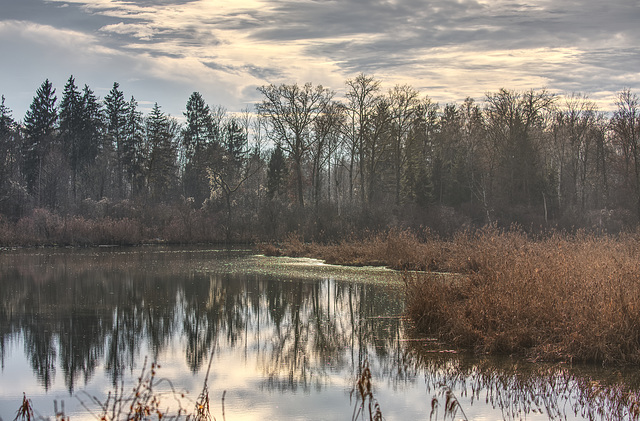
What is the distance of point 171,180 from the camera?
6338 cm

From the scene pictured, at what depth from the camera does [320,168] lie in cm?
5253

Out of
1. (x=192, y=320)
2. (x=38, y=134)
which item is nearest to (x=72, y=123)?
(x=38, y=134)

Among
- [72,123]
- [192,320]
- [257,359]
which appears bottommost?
[257,359]

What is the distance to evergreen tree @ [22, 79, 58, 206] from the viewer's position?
186 feet

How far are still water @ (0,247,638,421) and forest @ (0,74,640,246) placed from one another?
2106 cm

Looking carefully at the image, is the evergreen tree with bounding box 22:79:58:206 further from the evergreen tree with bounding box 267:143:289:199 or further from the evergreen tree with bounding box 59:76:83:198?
the evergreen tree with bounding box 267:143:289:199

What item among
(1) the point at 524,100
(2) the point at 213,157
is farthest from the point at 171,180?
(1) the point at 524,100

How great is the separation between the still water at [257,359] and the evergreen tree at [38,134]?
133 feet

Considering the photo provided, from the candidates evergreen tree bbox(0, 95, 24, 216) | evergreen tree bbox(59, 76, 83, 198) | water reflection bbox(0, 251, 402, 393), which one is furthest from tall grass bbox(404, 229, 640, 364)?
evergreen tree bbox(59, 76, 83, 198)

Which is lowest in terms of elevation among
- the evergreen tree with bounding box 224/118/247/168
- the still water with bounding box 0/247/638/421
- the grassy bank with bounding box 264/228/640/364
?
the still water with bounding box 0/247/638/421

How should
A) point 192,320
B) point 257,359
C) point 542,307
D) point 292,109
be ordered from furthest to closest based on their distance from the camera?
point 292,109 < point 192,320 < point 257,359 < point 542,307

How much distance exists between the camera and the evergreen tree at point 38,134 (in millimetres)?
56594

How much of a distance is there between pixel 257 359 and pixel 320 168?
4241cm

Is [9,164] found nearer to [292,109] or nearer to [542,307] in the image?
[292,109]
